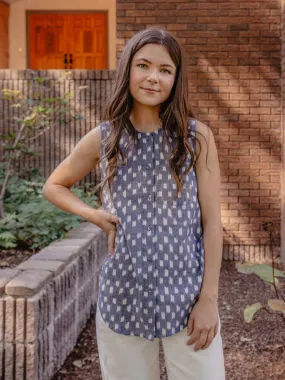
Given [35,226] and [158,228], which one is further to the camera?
[35,226]

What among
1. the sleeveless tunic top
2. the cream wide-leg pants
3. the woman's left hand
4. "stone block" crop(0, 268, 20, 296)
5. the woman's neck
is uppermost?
the woman's neck

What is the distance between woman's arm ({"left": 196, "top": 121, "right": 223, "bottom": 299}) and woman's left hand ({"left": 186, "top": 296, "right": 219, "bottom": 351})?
0.07m

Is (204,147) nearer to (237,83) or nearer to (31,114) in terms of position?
(237,83)

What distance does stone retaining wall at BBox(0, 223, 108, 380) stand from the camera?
332 centimetres

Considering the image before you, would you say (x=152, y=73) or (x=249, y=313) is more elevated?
(x=152, y=73)

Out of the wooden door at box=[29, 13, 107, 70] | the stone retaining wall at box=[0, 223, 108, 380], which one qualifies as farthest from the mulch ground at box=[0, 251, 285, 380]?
the wooden door at box=[29, 13, 107, 70]

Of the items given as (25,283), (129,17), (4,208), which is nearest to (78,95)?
(129,17)

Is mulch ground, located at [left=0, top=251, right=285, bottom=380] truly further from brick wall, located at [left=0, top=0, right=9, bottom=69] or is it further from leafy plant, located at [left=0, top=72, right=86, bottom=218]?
brick wall, located at [left=0, top=0, right=9, bottom=69]

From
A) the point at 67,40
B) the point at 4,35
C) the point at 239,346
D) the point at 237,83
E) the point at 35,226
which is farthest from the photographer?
the point at 67,40

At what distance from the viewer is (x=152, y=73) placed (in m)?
1.92

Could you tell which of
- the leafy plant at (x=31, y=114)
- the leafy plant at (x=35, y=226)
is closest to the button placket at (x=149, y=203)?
the leafy plant at (x=35, y=226)

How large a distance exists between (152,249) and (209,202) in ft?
0.76

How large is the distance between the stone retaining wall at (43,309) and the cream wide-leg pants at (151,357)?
4.77 feet

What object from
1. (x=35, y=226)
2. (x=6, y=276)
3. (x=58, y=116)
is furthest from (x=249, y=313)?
(x=58, y=116)
